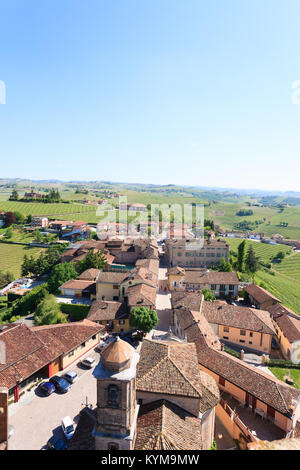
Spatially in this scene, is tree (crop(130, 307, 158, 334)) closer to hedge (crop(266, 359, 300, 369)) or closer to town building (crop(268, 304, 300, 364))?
hedge (crop(266, 359, 300, 369))

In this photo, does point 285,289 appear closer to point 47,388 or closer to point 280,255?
point 280,255

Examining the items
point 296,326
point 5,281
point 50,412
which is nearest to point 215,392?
point 50,412

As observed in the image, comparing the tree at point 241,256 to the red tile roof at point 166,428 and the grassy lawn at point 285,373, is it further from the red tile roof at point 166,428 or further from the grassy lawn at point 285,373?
the red tile roof at point 166,428

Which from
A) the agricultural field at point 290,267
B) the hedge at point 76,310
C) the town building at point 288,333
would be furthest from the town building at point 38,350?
the agricultural field at point 290,267

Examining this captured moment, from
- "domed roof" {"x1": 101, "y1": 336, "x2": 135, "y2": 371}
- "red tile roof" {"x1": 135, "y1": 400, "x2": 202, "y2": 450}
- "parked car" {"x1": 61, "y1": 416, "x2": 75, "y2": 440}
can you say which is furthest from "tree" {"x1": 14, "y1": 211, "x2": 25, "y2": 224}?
"domed roof" {"x1": 101, "y1": 336, "x2": 135, "y2": 371}

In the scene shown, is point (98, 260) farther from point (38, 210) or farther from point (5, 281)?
point (38, 210)
